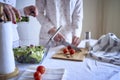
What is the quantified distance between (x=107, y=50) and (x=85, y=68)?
12.0 inches

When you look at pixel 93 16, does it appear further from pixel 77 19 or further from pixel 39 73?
pixel 39 73

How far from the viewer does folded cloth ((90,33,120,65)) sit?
3.48 ft

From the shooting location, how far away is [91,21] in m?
2.70

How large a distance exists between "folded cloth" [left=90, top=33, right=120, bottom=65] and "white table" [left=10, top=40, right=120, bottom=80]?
0.13ft

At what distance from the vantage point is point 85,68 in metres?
0.95

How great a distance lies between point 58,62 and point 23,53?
21 cm

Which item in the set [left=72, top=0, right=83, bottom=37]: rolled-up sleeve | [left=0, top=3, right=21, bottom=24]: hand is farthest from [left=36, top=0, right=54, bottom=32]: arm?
[left=0, top=3, right=21, bottom=24]: hand

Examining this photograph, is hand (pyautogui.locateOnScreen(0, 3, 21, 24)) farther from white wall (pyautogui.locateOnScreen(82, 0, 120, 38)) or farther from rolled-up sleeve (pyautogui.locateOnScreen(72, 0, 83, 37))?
white wall (pyautogui.locateOnScreen(82, 0, 120, 38))

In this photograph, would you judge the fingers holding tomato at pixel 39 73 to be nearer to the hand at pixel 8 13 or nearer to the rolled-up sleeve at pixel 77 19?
the hand at pixel 8 13

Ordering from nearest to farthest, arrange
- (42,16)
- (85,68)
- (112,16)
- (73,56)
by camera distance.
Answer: (85,68), (73,56), (42,16), (112,16)

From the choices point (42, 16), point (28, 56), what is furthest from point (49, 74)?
point (42, 16)

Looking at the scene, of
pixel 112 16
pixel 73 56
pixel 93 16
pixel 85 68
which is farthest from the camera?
pixel 93 16

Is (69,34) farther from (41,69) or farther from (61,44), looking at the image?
(41,69)

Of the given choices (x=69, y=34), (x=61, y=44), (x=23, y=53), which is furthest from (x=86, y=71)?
(x=69, y=34)
